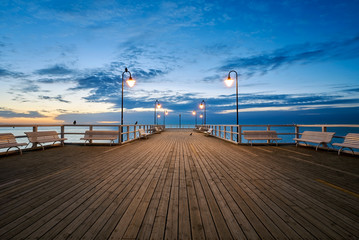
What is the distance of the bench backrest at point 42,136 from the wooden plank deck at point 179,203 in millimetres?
4095

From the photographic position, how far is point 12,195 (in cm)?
323

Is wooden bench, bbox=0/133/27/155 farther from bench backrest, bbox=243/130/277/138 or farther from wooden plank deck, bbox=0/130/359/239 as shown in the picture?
bench backrest, bbox=243/130/277/138

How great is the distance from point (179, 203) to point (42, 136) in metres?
8.91

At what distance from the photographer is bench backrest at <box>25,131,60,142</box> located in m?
8.26

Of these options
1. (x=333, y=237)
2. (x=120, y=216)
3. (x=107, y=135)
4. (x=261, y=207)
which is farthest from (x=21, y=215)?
(x=107, y=135)

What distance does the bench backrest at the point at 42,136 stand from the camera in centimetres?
826

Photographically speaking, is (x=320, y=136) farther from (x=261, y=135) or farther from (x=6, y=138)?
(x=6, y=138)

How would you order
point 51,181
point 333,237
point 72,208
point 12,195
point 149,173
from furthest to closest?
point 149,173 < point 51,181 < point 12,195 < point 72,208 < point 333,237

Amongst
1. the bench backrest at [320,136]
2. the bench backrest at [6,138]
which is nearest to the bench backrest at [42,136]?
the bench backrest at [6,138]

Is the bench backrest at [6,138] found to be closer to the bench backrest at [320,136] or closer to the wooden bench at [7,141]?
the wooden bench at [7,141]

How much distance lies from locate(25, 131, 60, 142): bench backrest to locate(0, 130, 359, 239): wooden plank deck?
13.4 feet

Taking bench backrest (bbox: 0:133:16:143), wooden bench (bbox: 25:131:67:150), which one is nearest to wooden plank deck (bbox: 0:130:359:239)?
bench backrest (bbox: 0:133:16:143)

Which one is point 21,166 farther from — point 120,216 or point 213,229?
point 213,229

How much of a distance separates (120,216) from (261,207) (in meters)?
2.13
